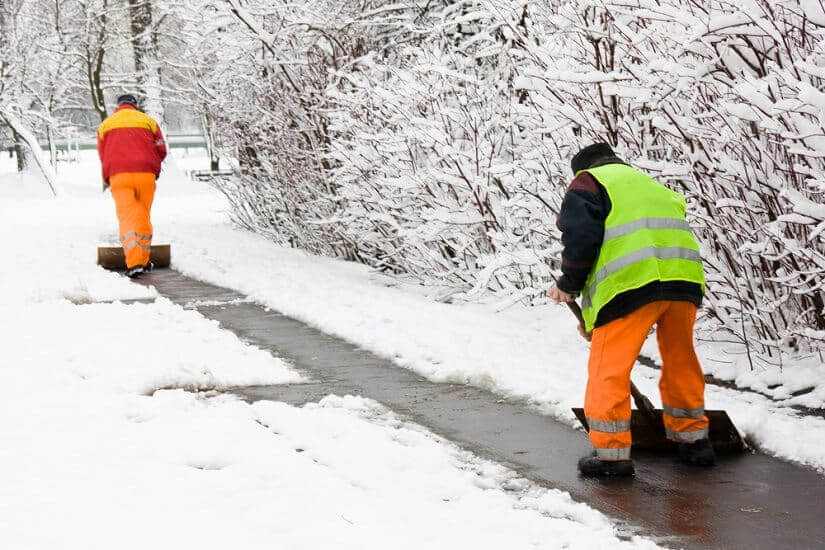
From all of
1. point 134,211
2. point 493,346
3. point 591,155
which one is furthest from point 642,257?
point 134,211

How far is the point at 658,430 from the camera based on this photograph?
207 inches

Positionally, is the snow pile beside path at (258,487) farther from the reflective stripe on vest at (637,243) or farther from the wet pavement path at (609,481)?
the reflective stripe on vest at (637,243)

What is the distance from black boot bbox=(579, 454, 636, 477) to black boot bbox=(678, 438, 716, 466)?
1.28ft

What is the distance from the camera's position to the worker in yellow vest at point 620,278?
4.63 metres

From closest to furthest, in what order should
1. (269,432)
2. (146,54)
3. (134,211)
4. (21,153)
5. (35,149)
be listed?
1. (269,432)
2. (134,211)
3. (35,149)
4. (146,54)
5. (21,153)

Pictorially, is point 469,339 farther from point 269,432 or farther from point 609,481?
point 609,481

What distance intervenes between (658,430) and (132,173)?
867 cm

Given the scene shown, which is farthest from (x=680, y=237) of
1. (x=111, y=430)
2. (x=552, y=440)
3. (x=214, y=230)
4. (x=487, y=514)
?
(x=214, y=230)

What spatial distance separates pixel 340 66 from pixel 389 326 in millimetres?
4911

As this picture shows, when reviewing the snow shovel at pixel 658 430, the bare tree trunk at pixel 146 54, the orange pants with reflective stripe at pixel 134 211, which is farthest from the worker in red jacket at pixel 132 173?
the bare tree trunk at pixel 146 54

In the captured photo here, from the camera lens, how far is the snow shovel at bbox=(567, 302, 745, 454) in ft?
16.8

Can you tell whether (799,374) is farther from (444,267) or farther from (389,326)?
(444,267)

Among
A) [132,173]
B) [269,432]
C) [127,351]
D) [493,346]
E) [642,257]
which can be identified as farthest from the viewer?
[132,173]

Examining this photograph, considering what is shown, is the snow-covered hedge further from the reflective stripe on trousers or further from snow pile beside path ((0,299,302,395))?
snow pile beside path ((0,299,302,395))
